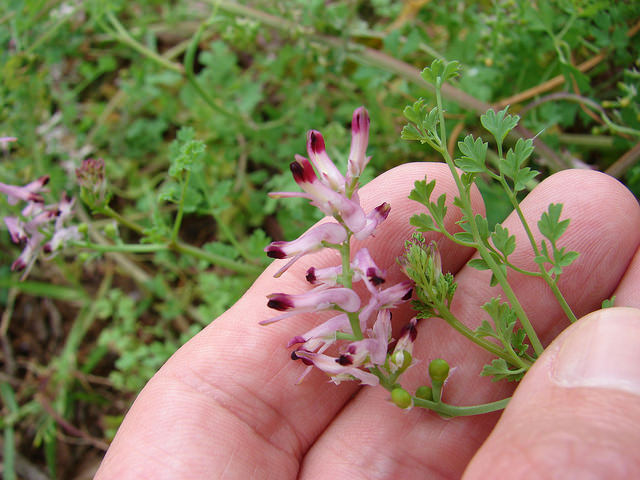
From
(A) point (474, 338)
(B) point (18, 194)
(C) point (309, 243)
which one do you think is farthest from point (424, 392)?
(B) point (18, 194)

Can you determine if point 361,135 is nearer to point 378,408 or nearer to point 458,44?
point 378,408

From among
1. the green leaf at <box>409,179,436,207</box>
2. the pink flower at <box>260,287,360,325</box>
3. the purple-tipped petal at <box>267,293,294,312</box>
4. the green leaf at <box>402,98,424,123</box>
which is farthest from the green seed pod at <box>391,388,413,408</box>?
the green leaf at <box>402,98,424,123</box>

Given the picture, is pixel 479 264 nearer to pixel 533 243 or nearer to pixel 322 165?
pixel 533 243

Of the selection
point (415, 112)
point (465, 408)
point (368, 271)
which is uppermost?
point (415, 112)

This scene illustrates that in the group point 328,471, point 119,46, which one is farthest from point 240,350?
point 119,46

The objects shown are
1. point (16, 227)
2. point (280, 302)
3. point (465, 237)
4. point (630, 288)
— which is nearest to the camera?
point (280, 302)

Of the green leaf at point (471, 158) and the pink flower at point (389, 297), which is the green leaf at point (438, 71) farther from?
the pink flower at point (389, 297)

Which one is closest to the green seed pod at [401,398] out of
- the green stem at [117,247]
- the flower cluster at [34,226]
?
the green stem at [117,247]
